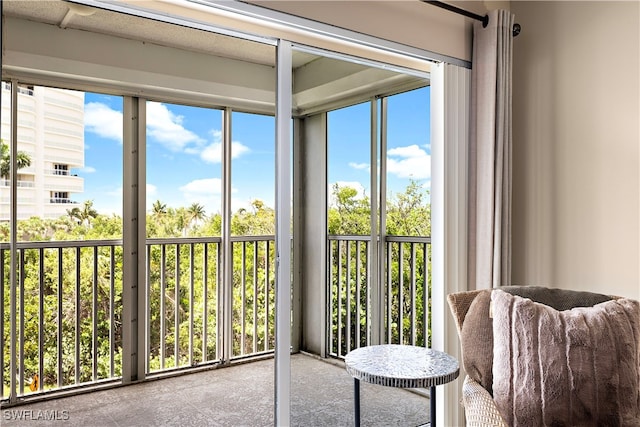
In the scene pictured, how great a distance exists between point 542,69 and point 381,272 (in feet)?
4.69

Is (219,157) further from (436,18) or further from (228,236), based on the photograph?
(436,18)

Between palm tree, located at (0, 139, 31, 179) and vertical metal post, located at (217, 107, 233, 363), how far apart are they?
4.20ft

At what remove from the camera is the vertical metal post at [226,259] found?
347 centimetres

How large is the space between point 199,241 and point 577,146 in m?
2.65

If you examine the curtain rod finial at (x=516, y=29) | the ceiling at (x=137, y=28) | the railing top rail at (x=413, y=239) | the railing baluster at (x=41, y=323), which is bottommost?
the railing baluster at (x=41, y=323)

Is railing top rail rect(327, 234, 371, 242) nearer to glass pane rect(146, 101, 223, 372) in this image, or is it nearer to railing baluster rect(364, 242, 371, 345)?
railing baluster rect(364, 242, 371, 345)

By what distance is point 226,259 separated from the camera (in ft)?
11.8

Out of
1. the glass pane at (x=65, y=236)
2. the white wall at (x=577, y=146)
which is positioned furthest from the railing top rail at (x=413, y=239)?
the glass pane at (x=65, y=236)

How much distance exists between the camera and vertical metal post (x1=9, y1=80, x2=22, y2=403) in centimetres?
263

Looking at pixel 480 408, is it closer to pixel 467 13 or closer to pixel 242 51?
pixel 467 13

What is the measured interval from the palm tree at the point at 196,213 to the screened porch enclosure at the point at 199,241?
0.45ft

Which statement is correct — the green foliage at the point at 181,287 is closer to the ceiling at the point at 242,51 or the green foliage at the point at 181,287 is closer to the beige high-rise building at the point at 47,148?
the beige high-rise building at the point at 47,148

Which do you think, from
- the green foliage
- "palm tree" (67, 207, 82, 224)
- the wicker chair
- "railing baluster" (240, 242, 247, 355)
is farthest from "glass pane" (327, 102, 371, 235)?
"palm tree" (67, 207, 82, 224)

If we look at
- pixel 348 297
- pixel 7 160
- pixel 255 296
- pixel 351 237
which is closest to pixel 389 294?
pixel 348 297
